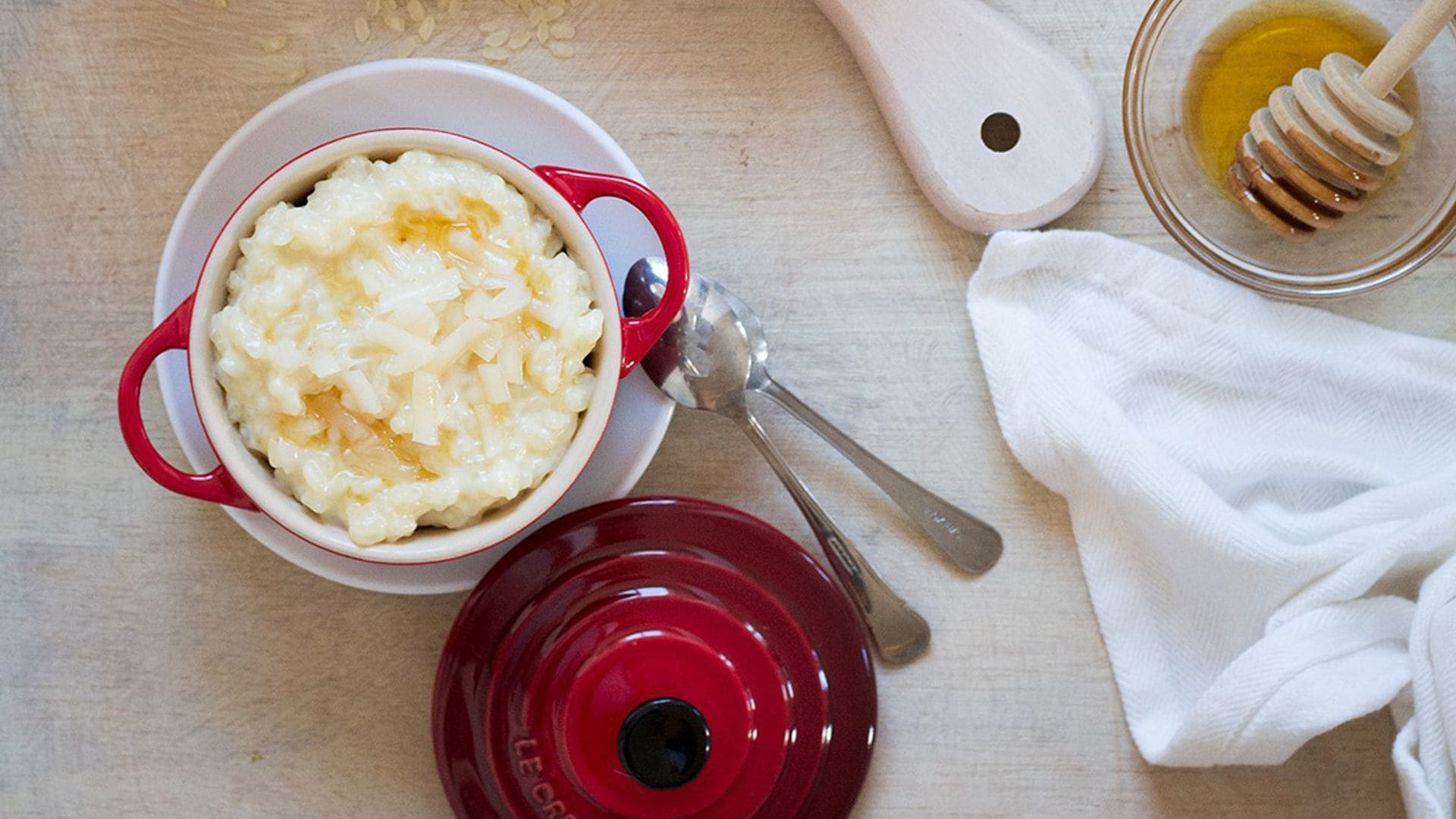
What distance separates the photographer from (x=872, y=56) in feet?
4.00

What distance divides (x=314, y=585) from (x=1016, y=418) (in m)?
0.78

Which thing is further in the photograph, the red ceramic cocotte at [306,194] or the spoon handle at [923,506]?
the spoon handle at [923,506]

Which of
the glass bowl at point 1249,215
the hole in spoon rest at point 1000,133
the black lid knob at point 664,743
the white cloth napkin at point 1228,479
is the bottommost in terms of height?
the black lid knob at point 664,743

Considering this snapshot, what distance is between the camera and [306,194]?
103 centimetres

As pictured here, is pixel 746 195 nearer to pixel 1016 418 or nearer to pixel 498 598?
pixel 1016 418

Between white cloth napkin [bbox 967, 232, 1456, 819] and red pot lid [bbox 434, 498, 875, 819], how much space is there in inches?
12.0

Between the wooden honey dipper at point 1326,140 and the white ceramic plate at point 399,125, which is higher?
the wooden honey dipper at point 1326,140

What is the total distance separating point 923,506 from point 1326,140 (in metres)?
0.54

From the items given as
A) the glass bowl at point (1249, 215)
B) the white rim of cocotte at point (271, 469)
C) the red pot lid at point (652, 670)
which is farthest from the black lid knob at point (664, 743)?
the glass bowl at point (1249, 215)

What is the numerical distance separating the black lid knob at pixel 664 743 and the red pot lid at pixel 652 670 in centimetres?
5

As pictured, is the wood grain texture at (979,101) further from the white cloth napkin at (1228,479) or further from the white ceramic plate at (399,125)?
the white ceramic plate at (399,125)

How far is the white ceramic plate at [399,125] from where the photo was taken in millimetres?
1104

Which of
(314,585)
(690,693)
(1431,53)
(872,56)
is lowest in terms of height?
(314,585)

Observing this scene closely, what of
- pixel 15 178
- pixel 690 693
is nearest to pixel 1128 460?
pixel 690 693
